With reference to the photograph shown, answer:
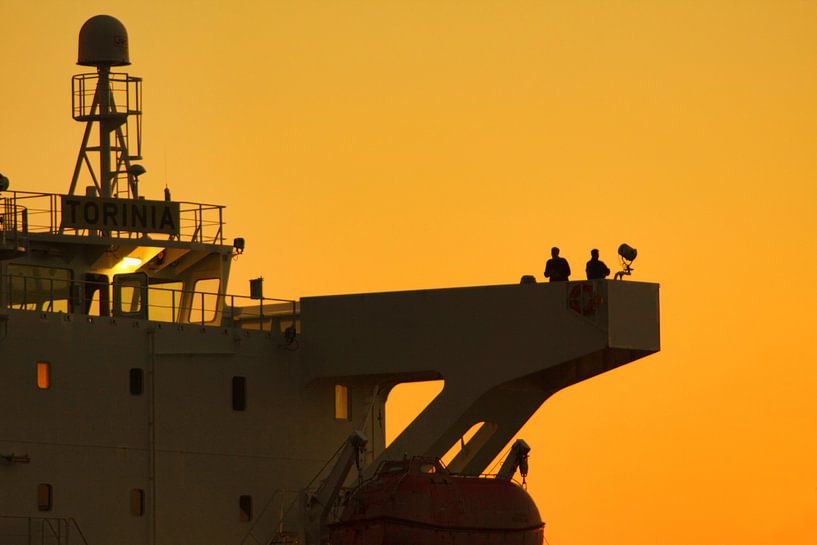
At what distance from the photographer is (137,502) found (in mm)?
50406

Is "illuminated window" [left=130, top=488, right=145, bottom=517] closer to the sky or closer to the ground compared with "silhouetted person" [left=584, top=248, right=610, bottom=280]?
closer to the ground

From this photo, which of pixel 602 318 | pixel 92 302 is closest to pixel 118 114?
pixel 92 302

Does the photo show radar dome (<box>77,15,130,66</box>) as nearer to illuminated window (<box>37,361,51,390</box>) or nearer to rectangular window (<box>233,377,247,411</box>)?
rectangular window (<box>233,377,247,411</box>)

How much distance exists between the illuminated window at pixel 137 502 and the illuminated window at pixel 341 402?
598 cm

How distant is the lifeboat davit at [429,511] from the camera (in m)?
50.2

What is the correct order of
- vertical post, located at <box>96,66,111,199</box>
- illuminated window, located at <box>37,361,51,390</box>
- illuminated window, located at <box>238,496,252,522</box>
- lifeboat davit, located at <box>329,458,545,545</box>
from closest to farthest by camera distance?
illuminated window, located at <box>37,361,51,390</box> < lifeboat davit, located at <box>329,458,545,545</box> < illuminated window, located at <box>238,496,252,522</box> < vertical post, located at <box>96,66,111,199</box>

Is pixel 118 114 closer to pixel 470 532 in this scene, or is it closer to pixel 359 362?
pixel 359 362

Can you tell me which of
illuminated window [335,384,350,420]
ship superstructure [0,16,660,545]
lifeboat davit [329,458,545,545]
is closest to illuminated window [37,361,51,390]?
ship superstructure [0,16,660,545]

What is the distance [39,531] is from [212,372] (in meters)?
5.84

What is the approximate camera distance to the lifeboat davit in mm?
50156

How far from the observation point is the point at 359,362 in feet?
174

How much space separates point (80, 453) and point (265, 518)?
529 centimetres

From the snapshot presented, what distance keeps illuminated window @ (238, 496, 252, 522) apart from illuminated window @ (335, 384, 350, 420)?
10.7 feet

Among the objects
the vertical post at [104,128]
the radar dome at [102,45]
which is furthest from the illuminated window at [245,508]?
the radar dome at [102,45]
